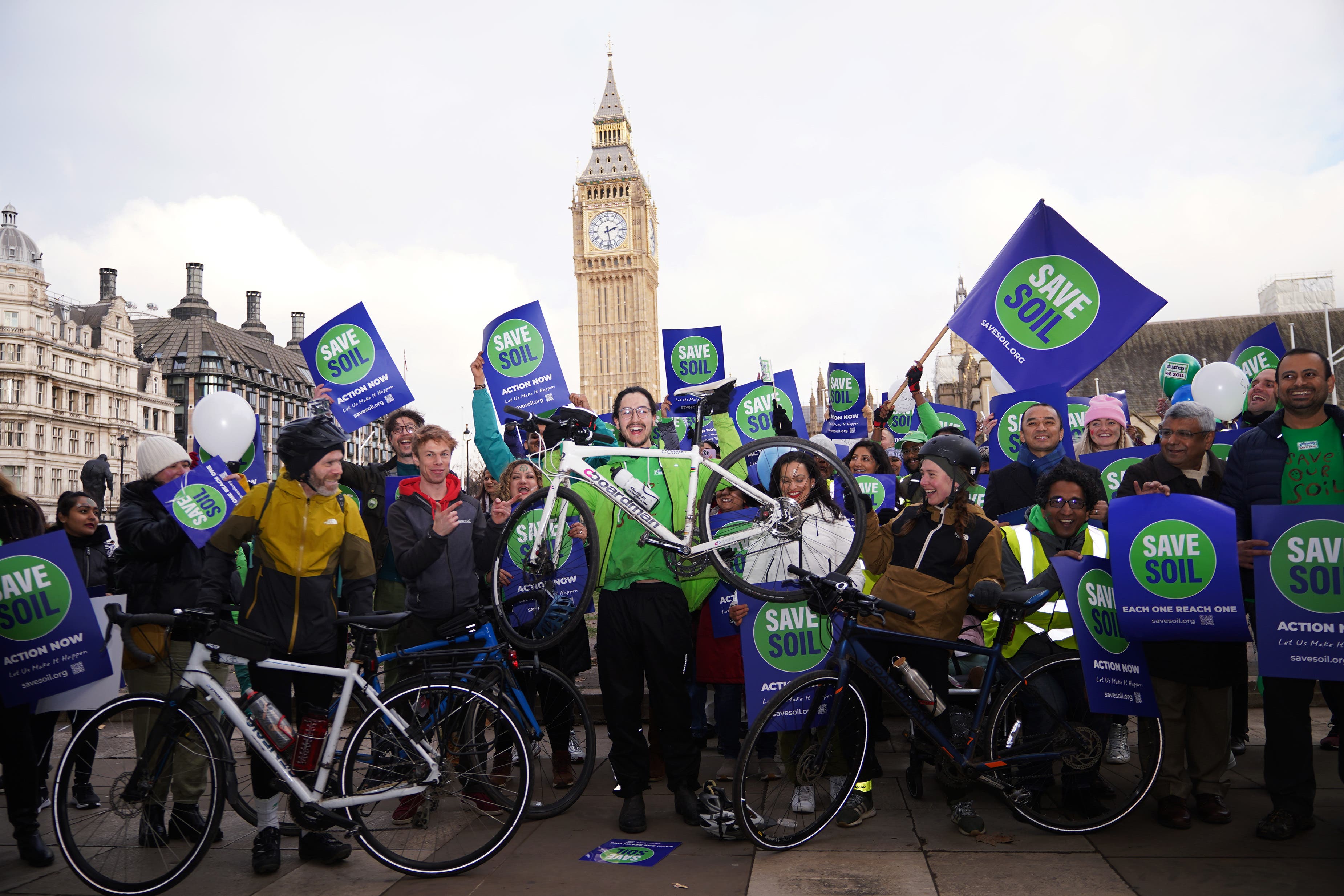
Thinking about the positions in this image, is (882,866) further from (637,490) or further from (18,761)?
(18,761)

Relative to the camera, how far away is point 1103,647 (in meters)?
4.98

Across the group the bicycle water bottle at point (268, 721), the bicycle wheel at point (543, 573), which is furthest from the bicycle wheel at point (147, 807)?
the bicycle wheel at point (543, 573)

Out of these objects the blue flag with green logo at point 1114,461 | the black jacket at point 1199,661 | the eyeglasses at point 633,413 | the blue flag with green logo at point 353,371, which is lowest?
the black jacket at point 1199,661

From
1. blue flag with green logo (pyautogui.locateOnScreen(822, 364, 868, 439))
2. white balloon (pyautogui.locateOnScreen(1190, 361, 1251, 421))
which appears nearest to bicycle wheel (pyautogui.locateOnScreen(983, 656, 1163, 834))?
white balloon (pyautogui.locateOnScreen(1190, 361, 1251, 421))

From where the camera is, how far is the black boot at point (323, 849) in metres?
4.69

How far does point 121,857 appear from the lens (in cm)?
429

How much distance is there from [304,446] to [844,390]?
8196mm

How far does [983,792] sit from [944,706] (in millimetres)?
1135

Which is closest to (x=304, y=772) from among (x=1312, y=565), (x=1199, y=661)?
(x=1199, y=661)

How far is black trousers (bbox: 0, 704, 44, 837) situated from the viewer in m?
4.96

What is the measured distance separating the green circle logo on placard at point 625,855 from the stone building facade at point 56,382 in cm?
6580

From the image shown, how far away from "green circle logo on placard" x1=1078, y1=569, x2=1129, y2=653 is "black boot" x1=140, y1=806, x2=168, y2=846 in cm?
458

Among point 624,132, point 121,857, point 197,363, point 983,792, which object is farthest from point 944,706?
point 624,132

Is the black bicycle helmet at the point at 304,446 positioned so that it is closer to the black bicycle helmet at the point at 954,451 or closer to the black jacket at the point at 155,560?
the black jacket at the point at 155,560
